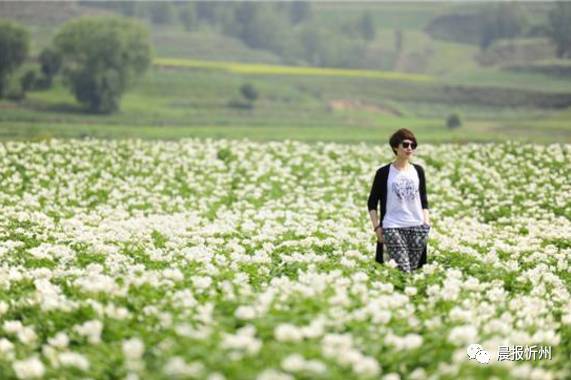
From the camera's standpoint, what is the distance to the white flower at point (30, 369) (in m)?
5.80

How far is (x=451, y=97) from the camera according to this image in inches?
4407

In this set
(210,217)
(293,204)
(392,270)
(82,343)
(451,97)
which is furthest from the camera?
(451,97)

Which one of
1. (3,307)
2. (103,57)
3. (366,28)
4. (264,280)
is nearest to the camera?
(3,307)

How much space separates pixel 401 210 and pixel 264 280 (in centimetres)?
223

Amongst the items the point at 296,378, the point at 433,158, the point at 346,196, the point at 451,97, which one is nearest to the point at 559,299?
the point at 296,378

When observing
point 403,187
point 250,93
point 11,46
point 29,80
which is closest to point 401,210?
point 403,187

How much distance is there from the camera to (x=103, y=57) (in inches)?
3575

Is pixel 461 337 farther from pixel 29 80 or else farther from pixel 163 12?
pixel 163 12

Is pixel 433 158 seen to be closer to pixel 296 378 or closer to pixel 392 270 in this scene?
pixel 392 270

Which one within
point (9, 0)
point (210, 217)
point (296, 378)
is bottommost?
point (210, 217)

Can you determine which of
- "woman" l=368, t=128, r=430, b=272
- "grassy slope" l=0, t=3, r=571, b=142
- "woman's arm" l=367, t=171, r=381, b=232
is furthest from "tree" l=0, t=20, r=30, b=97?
"woman" l=368, t=128, r=430, b=272

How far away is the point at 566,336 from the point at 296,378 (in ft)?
12.6

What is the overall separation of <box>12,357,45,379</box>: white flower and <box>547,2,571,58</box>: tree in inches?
5344

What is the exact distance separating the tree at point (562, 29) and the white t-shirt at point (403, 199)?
425 feet
